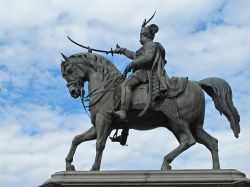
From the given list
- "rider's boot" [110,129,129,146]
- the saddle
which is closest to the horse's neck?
the saddle

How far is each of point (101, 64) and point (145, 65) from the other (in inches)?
47.9

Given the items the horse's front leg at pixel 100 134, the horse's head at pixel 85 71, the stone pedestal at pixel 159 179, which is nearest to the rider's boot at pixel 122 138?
the horse's front leg at pixel 100 134

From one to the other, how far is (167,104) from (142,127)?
1.10m

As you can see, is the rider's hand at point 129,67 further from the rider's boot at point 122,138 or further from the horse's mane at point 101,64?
the rider's boot at point 122,138

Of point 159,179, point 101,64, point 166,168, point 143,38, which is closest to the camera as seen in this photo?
point 159,179

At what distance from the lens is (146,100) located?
15.3 m

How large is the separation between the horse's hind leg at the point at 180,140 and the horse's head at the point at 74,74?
2789 millimetres

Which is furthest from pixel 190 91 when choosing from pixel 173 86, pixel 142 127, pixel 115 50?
pixel 115 50

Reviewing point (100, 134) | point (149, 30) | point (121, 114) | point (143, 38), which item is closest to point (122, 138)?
point (100, 134)

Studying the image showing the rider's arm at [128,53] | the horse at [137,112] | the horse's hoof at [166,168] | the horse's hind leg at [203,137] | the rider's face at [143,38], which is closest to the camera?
the horse's hoof at [166,168]

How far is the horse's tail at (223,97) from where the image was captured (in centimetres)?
1535

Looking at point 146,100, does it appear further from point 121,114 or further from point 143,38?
point 143,38

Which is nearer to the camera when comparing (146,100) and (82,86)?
(146,100)

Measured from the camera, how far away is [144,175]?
14.2 meters
